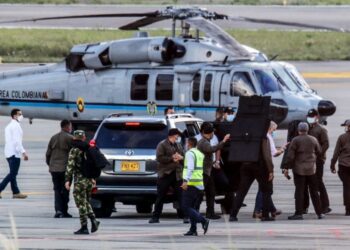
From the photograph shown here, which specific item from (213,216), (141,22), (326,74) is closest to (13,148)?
(213,216)

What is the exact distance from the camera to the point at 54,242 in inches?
701

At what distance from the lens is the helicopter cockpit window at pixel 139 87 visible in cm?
3384

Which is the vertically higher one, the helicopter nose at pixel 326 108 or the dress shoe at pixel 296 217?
the dress shoe at pixel 296 217

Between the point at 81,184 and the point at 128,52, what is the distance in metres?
14.5

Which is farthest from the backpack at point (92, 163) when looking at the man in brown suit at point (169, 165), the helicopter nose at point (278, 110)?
the helicopter nose at point (278, 110)

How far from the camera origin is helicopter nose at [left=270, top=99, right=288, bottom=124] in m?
32.9

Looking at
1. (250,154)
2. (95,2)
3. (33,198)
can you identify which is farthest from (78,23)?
(250,154)

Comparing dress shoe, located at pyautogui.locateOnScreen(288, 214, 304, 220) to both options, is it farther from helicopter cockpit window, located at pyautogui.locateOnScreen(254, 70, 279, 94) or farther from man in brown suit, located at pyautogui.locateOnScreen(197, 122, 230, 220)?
helicopter cockpit window, located at pyautogui.locateOnScreen(254, 70, 279, 94)

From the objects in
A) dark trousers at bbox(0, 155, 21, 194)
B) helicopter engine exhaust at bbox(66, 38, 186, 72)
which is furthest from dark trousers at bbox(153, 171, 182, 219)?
helicopter engine exhaust at bbox(66, 38, 186, 72)

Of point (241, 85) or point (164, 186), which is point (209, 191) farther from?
point (241, 85)

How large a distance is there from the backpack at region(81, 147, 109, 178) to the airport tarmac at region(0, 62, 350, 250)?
77 cm

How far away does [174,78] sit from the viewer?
33.5m

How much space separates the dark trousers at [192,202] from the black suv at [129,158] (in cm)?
164

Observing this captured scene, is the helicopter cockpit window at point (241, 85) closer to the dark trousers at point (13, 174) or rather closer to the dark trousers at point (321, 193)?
the dark trousers at point (13, 174)
